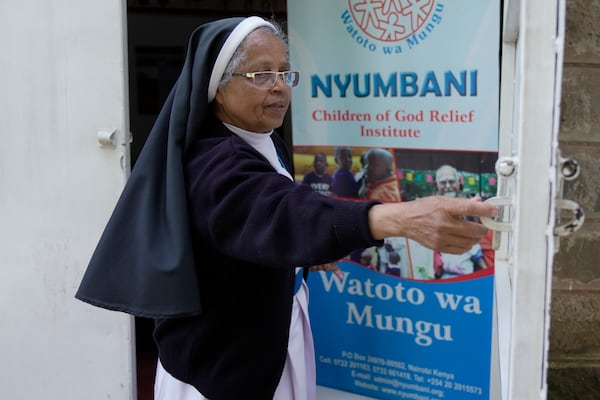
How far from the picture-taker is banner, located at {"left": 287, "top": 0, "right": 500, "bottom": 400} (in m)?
2.46

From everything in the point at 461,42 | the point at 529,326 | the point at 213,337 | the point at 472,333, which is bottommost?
the point at 472,333

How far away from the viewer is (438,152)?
253cm

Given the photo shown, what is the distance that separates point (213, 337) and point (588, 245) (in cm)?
144

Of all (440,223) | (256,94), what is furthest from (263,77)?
(440,223)

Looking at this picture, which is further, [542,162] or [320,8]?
[320,8]

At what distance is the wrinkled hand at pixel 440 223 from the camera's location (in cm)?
119

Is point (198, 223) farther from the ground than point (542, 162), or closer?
closer

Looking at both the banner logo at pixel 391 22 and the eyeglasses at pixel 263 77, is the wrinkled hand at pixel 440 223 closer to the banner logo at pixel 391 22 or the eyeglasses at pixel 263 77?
the eyeglasses at pixel 263 77

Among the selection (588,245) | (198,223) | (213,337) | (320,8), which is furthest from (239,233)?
(588,245)

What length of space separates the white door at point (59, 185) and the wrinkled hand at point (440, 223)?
1.68 metres

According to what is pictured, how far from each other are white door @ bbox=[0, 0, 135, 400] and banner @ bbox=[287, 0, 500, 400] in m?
0.70

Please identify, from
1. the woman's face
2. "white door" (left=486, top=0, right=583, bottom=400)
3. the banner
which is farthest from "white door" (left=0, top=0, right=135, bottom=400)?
"white door" (left=486, top=0, right=583, bottom=400)

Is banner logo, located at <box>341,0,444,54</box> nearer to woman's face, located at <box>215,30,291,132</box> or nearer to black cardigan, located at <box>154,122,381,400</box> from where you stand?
woman's face, located at <box>215,30,291,132</box>

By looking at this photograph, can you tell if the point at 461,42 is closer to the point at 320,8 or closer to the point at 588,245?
the point at 320,8
